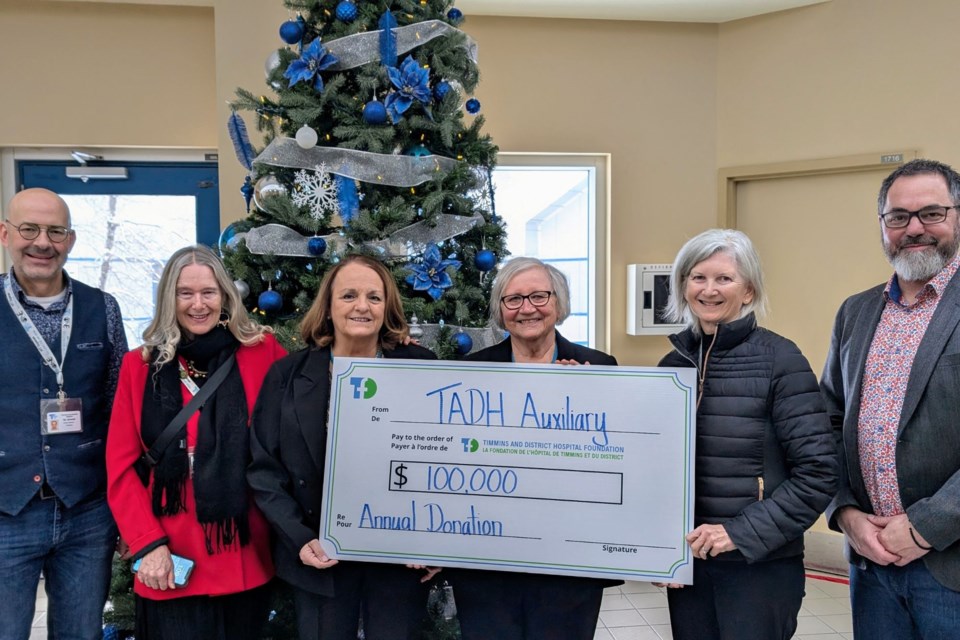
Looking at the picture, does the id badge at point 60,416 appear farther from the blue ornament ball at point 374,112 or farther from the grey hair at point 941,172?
the grey hair at point 941,172

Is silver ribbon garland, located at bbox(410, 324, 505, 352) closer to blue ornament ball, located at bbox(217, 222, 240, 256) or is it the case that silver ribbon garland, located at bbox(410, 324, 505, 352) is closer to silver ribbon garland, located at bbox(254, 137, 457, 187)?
silver ribbon garland, located at bbox(254, 137, 457, 187)

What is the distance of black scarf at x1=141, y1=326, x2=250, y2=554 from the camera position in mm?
1531

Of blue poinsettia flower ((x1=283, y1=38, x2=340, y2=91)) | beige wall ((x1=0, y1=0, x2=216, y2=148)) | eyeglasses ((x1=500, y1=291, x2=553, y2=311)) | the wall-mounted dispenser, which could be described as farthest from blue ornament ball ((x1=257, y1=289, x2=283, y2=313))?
the wall-mounted dispenser

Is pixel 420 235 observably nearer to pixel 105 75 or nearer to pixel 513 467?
pixel 513 467

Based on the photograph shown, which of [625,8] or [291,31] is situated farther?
[625,8]

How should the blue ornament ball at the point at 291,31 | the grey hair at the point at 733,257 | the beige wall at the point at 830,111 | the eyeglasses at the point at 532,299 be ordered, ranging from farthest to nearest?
the beige wall at the point at 830,111 → the blue ornament ball at the point at 291,31 → the eyeglasses at the point at 532,299 → the grey hair at the point at 733,257

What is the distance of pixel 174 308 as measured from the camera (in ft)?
5.22

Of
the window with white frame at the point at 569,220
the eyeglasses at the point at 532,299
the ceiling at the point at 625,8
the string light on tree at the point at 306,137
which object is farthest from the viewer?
the window with white frame at the point at 569,220

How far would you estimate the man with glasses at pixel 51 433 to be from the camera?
164 cm

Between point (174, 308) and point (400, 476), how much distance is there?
2.41 ft

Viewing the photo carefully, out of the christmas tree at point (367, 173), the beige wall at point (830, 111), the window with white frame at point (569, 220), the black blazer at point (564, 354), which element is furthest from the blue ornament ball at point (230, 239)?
the beige wall at point (830, 111)

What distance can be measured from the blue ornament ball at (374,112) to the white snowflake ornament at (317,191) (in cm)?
22

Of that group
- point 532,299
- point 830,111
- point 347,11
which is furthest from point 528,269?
point 830,111

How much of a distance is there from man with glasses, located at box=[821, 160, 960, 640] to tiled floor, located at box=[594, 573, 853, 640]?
4.98ft
